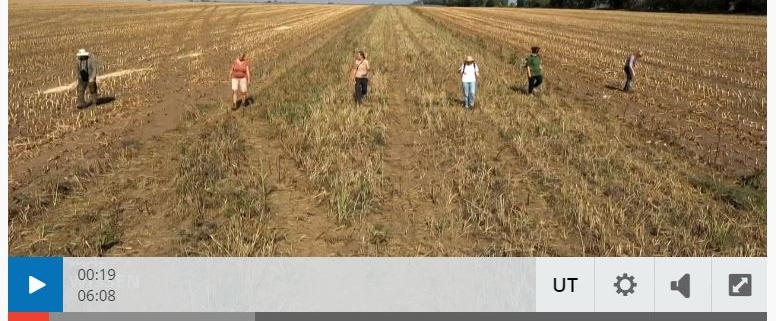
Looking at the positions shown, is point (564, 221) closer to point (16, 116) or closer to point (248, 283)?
point (248, 283)

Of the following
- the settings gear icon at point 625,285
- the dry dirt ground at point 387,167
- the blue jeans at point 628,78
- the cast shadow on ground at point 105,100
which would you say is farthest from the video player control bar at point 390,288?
the blue jeans at point 628,78

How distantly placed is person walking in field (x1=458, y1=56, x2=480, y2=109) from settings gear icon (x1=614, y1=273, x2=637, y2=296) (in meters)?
9.34

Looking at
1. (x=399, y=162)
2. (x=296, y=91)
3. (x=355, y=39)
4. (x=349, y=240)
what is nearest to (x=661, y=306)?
(x=349, y=240)

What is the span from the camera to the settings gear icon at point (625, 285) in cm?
389

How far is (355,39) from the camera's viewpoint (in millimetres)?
34500

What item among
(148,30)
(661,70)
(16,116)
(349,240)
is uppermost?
(148,30)

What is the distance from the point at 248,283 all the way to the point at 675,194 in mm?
5866

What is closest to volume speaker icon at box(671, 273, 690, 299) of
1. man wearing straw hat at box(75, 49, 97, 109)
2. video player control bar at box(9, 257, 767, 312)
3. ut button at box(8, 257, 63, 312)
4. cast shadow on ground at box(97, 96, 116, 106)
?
video player control bar at box(9, 257, 767, 312)

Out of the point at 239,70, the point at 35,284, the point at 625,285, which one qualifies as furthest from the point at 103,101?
the point at 625,285

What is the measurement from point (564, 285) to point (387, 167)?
5.34 meters

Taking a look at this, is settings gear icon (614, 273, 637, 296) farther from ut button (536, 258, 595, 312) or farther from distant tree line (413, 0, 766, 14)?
distant tree line (413, 0, 766, 14)

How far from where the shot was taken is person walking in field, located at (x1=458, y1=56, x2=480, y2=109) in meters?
13.0

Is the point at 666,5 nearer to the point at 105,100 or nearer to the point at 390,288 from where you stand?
the point at 105,100

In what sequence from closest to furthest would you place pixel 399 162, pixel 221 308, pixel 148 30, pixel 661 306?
pixel 661 306, pixel 221 308, pixel 399 162, pixel 148 30
